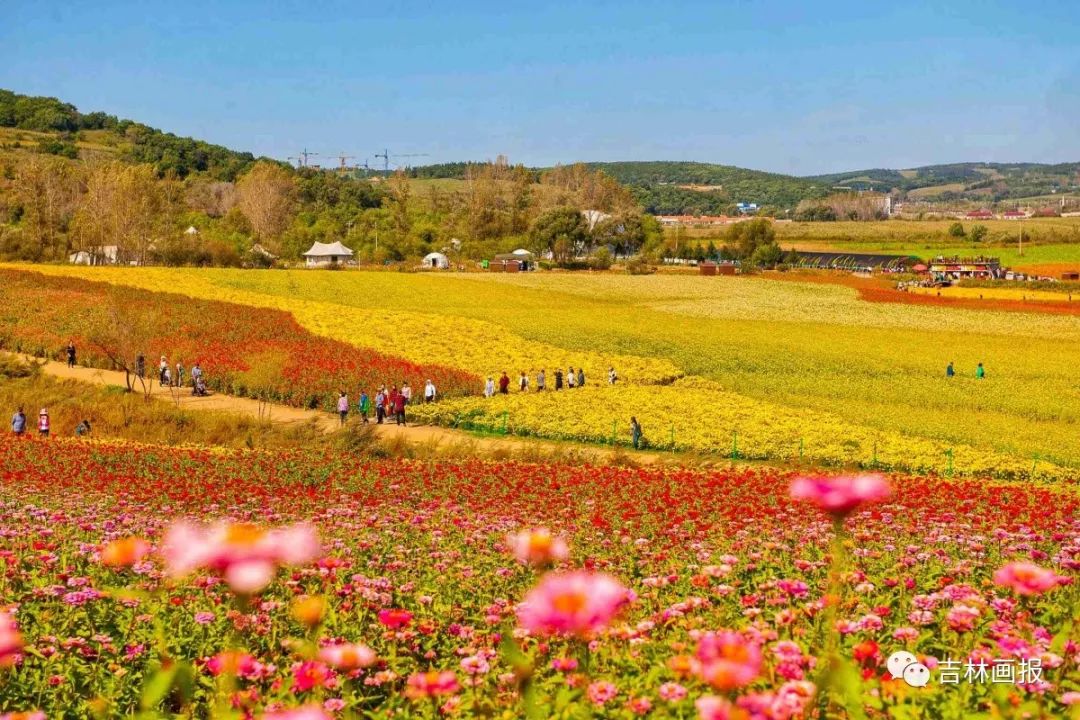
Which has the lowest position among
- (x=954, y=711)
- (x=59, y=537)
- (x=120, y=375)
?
(x=120, y=375)

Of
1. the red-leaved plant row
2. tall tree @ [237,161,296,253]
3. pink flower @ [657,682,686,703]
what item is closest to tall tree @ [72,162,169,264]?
tall tree @ [237,161,296,253]

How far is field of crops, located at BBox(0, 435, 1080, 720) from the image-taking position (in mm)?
3379

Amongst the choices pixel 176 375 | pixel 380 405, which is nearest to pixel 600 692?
pixel 380 405

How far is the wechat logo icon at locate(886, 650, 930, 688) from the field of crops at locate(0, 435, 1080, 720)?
5cm

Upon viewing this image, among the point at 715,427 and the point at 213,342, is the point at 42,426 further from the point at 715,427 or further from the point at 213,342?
the point at 715,427

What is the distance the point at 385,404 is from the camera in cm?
3222

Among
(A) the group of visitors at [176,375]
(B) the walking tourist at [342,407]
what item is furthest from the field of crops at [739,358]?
(A) the group of visitors at [176,375]

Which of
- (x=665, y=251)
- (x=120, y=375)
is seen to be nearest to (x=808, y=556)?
(x=120, y=375)

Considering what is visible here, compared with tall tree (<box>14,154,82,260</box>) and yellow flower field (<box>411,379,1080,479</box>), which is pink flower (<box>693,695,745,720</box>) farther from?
tall tree (<box>14,154,82,260</box>)

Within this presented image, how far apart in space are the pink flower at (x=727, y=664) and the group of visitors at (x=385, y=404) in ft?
93.2

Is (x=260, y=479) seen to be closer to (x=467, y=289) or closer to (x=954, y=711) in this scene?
(x=954, y=711)

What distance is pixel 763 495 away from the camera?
16.7m

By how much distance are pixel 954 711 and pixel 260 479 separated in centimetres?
1537

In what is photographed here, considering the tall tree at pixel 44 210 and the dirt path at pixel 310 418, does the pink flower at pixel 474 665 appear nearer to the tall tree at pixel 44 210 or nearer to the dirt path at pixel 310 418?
the dirt path at pixel 310 418
